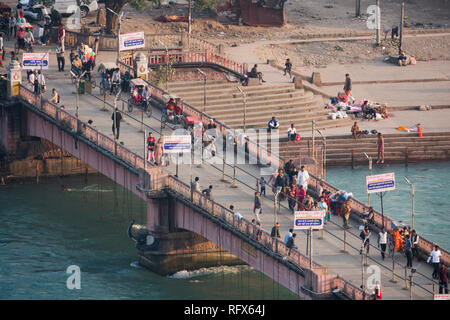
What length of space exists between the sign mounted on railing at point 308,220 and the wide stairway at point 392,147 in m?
28.2

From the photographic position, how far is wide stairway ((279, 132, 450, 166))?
91.4 meters

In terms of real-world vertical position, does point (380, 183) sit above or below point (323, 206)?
above

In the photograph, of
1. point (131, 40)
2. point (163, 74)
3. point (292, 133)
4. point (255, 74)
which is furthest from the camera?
point (255, 74)

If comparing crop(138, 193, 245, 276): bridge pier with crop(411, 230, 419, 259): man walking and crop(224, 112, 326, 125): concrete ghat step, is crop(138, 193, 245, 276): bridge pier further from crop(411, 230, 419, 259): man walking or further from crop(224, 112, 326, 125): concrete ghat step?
crop(224, 112, 326, 125): concrete ghat step

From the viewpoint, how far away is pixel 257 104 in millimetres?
92125

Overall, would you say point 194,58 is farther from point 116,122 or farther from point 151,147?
point 151,147

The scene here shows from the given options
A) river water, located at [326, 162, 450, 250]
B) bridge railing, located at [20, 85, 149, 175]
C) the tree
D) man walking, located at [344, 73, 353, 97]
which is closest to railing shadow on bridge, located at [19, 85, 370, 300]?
bridge railing, located at [20, 85, 149, 175]

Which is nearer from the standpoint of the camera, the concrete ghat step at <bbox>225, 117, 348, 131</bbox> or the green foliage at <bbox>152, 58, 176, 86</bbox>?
the concrete ghat step at <bbox>225, 117, 348, 131</bbox>

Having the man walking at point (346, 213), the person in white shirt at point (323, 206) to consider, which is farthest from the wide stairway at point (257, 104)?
the man walking at point (346, 213)

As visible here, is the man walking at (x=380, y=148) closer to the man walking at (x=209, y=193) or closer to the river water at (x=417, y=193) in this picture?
the river water at (x=417, y=193)

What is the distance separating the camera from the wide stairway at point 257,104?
90375 millimetres

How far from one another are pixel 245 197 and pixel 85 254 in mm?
9837

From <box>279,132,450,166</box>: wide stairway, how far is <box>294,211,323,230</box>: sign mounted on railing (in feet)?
92.7

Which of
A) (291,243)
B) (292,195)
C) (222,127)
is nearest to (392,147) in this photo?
(222,127)
